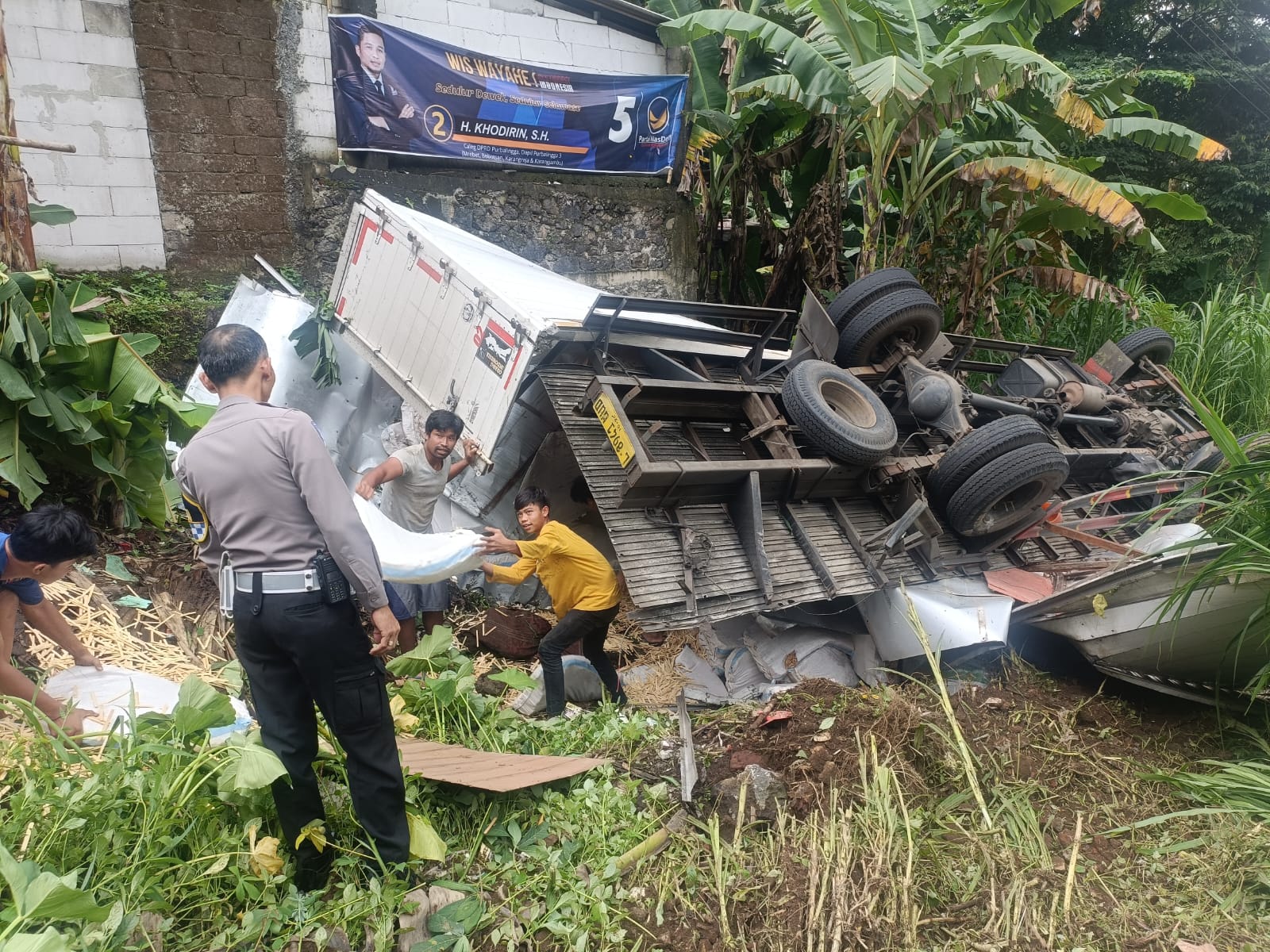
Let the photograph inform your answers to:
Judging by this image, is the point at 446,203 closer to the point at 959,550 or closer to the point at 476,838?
the point at 959,550

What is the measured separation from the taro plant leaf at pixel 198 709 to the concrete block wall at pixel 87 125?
4.81m

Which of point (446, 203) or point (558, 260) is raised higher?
point (446, 203)

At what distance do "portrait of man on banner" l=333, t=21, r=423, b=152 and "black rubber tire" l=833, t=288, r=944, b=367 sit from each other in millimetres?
4417

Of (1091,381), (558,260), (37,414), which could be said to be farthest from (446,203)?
(1091,381)

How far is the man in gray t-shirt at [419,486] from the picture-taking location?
465 centimetres

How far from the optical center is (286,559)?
2.53 metres

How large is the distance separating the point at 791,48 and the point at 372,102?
3731mm

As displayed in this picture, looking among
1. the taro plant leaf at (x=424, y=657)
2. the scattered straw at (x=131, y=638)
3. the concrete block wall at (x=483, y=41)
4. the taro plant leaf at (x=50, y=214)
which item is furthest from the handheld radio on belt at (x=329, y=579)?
the concrete block wall at (x=483, y=41)

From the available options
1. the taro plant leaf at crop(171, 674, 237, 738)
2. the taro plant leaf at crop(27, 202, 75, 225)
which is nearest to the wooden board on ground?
the taro plant leaf at crop(171, 674, 237, 738)

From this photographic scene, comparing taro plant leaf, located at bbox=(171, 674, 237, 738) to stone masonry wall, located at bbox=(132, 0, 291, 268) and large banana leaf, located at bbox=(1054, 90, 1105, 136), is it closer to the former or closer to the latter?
stone masonry wall, located at bbox=(132, 0, 291, 268)

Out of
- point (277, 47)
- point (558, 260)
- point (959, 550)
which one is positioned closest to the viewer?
point (959, 550)

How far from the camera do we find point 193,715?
2869 millimetres

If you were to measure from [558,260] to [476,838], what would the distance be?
22.1 feet

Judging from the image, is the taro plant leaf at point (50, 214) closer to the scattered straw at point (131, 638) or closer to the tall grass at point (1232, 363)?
the scattered straw at point (131, 638)
